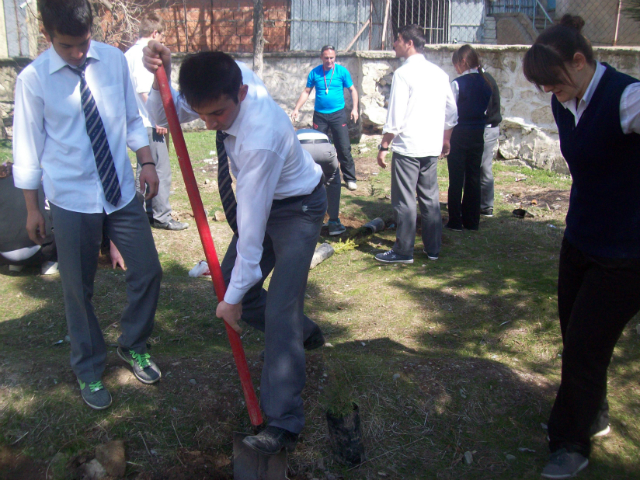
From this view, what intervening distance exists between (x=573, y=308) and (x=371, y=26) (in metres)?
11.1

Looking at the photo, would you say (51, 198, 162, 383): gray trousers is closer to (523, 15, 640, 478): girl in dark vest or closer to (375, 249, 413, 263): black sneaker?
(523, 15, 640, 478): girl in dark vest

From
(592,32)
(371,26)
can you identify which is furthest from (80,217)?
(371,26)

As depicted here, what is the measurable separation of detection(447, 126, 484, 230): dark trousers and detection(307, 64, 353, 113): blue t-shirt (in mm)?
2390

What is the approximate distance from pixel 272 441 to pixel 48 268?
130 inches

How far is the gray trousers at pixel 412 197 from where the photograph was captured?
5.03 m

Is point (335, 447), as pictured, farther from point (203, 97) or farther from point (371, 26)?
point (371, 26)

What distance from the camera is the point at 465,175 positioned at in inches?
237

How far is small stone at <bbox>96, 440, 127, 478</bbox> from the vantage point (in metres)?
2.45

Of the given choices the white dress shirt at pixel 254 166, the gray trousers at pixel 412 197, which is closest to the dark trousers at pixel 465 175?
the gray trousers at pixel 412 197

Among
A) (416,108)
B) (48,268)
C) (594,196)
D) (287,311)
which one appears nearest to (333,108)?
(416,108)

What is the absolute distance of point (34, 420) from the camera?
8.65ft

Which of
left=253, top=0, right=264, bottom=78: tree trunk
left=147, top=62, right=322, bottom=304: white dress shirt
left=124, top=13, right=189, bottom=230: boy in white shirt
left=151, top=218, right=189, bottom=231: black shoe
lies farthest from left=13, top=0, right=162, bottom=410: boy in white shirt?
left=253, top=0, right=264, bottom=78: tree trunk

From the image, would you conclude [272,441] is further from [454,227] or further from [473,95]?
[473,95]

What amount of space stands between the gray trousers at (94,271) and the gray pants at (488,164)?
4.80m
